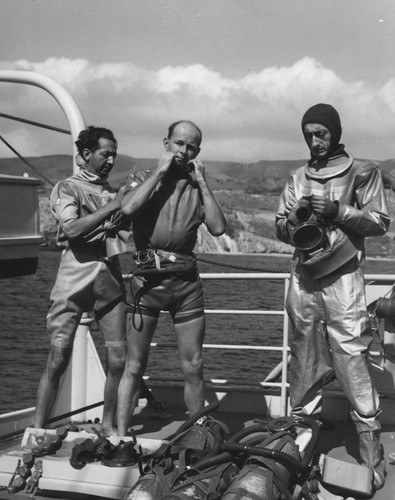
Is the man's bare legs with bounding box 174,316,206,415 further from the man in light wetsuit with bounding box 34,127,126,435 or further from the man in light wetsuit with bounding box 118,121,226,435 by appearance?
the man in light wetsuit with bounding box 34,127,126,435

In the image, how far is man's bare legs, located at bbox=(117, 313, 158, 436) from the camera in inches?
175

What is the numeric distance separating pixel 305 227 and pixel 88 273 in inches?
49.0

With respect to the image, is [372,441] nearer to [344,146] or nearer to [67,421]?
[344,146]

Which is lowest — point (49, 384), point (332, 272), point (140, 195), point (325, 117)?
point (49, 384)

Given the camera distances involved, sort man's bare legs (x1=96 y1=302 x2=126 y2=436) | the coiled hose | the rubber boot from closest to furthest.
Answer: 1. the coiled hose
2. the rubber boot
3. man's bare legs (x1=96 y1=302 x2=126 y2=436)

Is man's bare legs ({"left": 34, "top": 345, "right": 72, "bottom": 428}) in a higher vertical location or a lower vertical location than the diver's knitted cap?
lower

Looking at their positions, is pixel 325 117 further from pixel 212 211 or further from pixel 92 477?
pixel 92 477

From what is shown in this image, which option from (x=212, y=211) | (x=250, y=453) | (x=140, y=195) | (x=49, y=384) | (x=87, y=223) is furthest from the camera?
(x=49, y=384)

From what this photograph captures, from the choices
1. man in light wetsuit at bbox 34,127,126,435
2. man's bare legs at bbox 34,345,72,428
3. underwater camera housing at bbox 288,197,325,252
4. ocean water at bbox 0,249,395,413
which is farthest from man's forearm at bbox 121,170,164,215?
ocean water at bbox 0,249,395,413

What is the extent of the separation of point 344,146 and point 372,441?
1.45 metres

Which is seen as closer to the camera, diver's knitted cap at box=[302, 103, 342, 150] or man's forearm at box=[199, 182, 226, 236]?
diver's knitted cap at box=[302, 103, 342, 150]

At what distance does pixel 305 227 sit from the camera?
415 centimetres

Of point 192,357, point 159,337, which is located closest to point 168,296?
point 192,357

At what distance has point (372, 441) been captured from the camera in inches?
166
